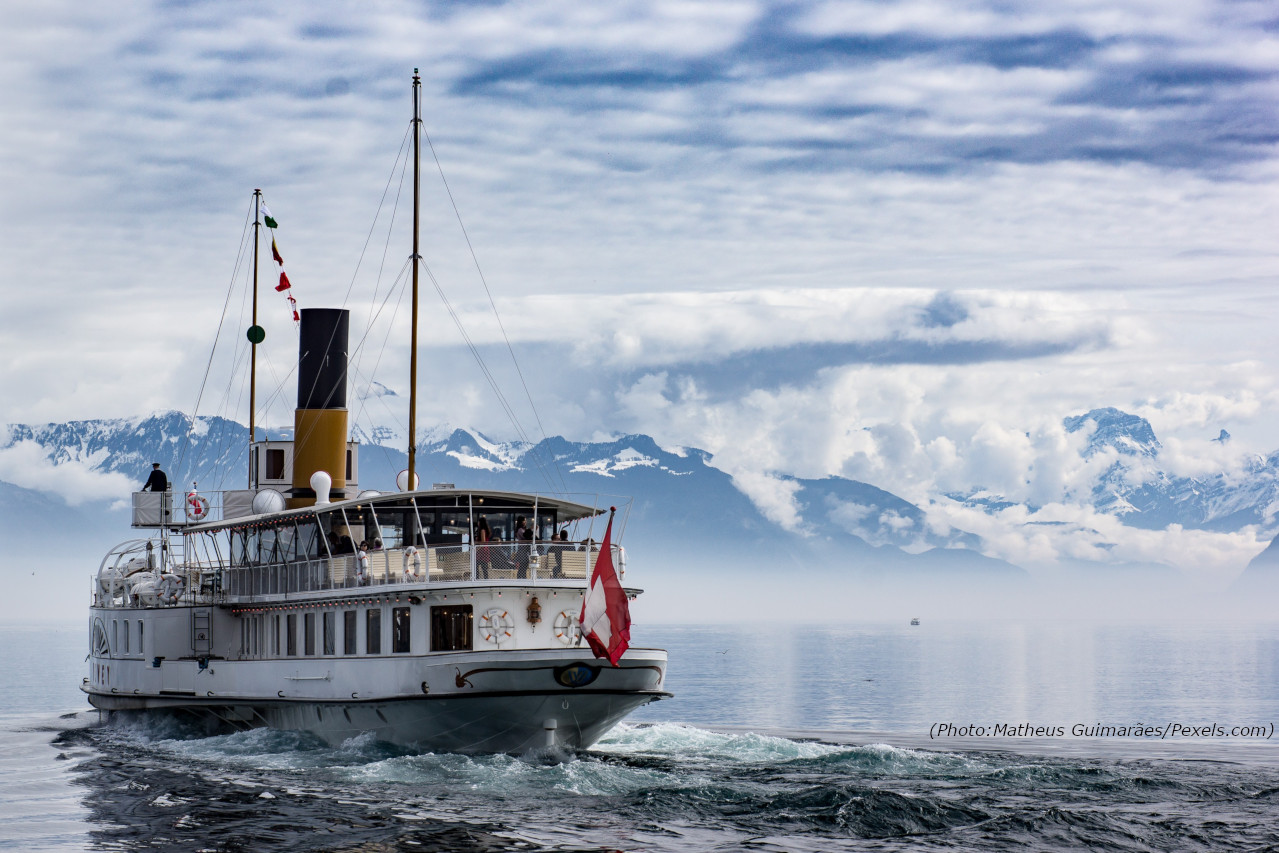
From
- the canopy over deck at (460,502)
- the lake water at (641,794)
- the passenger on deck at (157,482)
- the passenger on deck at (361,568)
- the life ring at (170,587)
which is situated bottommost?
the lake water at (641,794)

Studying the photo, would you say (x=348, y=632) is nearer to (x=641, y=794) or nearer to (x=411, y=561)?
(x=411, y=561)

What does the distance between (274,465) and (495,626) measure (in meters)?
15.2

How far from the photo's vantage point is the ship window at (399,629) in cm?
3447

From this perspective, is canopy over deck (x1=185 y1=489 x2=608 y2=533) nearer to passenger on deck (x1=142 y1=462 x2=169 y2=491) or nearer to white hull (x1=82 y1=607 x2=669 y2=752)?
white hull (x1=82 y1=607 x2=669 y2=752)

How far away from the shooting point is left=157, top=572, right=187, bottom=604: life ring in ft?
149

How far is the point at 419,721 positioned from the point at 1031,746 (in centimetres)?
2216

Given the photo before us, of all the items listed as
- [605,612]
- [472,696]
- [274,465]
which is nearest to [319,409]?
[274,465]

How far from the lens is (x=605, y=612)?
31.2 meters

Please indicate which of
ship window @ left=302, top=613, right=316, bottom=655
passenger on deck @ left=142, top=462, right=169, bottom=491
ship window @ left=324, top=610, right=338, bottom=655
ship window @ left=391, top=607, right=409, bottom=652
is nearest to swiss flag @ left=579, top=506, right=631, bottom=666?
ship window @ left=391, top=607, right=409, bottom=652

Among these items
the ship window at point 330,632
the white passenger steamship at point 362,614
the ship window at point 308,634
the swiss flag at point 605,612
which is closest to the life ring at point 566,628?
the white passenger steamship at point 362,614

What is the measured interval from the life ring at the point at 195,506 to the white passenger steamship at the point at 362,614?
0.04 meters

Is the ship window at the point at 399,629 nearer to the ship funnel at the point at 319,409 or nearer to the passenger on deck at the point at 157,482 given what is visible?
the ship funnel at the point at 319,409

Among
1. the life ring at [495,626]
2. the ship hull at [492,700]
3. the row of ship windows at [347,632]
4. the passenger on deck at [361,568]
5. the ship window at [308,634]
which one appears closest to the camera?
the ship hull at [492,700]

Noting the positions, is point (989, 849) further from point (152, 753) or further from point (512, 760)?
point (152, 753)
